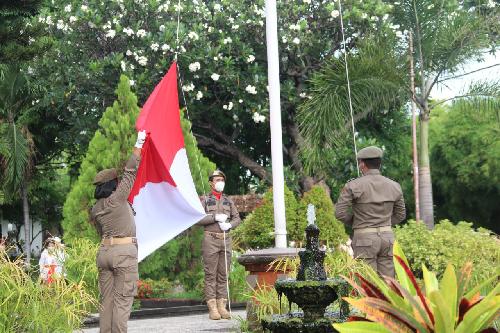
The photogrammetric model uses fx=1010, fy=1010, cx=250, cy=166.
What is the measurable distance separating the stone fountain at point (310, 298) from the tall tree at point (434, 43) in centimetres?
1351

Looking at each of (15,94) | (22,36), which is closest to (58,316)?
(22,36)

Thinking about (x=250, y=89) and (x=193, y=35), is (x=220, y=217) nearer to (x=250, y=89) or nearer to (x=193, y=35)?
(x=193, y=35)

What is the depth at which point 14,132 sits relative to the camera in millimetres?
24953

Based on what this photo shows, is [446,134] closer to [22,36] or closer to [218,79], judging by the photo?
[218,79]

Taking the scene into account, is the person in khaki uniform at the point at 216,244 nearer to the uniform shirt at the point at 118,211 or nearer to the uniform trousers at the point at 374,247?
the uniform trousers at the point at 374,247

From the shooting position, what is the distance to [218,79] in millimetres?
25078

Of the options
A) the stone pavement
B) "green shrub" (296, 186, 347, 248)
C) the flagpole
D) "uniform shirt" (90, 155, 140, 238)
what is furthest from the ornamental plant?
"green shrub" (296, 186, 347, 248)

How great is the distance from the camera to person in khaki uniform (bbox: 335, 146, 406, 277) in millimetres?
9969

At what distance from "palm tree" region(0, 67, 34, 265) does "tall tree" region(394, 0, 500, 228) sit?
32.3ft

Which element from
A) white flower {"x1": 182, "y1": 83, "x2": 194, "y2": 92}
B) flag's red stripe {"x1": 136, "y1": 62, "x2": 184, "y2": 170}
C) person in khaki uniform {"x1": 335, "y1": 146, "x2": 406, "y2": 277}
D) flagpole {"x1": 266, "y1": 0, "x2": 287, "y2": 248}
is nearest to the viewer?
person in khaki uniform {"x1": 335, "y1": 146, "x2": 406, "y2": 277}

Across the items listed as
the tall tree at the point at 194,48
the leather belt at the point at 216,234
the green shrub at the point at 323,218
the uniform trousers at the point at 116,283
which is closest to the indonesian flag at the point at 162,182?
the leather belt at the point at 216,234

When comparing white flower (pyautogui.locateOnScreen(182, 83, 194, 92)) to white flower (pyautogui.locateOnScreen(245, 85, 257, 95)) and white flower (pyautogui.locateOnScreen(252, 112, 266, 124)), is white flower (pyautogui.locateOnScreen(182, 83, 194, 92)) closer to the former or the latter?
white flower (pyautogui.locateOnScreen(245, 85, 257, 95))

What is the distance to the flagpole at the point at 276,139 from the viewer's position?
1134cm

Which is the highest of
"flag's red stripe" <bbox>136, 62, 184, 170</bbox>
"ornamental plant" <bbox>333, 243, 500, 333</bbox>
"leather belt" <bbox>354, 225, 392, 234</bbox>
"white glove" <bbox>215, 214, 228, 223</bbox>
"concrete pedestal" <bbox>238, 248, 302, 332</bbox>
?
"flag's red stripe" <bbox>136, 62, 184, 170</bbox>
